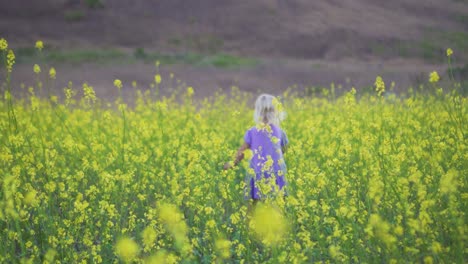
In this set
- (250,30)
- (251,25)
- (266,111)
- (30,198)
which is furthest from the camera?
(251,25)

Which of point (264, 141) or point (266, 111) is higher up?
point (266, 111)

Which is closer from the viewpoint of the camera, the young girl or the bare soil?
the young girl

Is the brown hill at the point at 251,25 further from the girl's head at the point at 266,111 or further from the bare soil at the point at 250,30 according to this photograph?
the girl's head at the point at 266,111

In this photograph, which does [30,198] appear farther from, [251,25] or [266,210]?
[251,25]

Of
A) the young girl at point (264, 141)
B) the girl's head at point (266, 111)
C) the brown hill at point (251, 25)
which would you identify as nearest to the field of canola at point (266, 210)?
the young girl at point (264, 141)

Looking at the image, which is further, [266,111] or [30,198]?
[266,111]

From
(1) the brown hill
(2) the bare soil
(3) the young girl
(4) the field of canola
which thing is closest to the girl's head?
(3) the young girl

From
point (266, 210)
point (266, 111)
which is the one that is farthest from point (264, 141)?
point (266, 210)

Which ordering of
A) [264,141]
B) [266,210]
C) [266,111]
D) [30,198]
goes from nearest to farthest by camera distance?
1. [266,210]
2. [30,198]
3. [266,111]
4. [264,141]

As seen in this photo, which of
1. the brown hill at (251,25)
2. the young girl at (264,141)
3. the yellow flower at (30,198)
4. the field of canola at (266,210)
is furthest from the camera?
the brown hill at (251,25)

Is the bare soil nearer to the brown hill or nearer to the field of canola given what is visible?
the brown hill

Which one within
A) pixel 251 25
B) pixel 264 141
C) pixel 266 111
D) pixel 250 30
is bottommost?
pixel 264 141

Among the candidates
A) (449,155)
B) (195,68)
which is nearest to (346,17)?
(195,68)

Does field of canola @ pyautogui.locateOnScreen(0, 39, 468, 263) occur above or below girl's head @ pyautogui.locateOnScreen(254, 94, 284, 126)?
below
